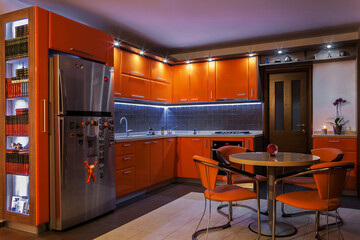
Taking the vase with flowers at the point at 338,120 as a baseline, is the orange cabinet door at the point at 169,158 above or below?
below

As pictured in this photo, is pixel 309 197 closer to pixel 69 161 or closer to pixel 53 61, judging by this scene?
pixel 69 161

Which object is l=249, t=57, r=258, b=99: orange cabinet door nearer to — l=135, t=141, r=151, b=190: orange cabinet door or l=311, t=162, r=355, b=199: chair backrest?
l=135, t=141, r=151, b=190: orange cabinet door

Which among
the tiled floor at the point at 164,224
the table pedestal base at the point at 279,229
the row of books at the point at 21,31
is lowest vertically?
the tiled floor at the point at 164,224

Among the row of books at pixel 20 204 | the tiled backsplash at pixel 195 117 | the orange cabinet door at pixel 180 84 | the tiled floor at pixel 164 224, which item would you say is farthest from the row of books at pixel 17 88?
the orange cabinet door at pixel 180 84

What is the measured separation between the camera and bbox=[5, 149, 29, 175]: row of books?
3115 millimetres

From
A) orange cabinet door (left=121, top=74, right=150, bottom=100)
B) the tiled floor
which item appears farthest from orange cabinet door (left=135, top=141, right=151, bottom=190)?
orange cabinet door (left=121, top=74, right=150, bottom=100)

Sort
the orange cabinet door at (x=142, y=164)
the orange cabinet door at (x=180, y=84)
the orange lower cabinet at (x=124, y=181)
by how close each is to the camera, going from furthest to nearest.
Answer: the orange cabinet door at (x=180, y=84) → the orange cabinet door at (x=142, y=164) → the orange lower cabinet at (x=124, y=181)

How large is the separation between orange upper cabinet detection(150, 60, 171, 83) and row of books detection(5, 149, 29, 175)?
2690 mm

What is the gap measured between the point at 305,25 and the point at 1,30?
4.28 metres

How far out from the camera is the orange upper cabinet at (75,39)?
10.2ft

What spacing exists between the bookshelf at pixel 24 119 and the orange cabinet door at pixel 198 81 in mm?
3194

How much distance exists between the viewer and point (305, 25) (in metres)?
4.63

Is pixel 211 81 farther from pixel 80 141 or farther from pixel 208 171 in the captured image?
pixel 208 171

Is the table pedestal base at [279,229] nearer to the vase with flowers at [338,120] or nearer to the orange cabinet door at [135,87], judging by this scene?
the vase with flowers at [338,120]
